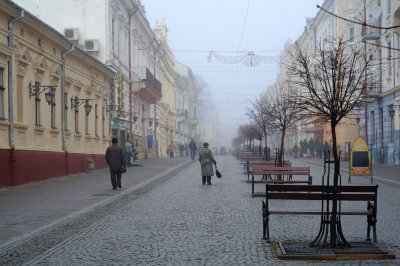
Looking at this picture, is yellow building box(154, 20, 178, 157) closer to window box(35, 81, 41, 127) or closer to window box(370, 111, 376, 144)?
window box(370, 111, 376, 144)

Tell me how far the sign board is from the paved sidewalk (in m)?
7.74

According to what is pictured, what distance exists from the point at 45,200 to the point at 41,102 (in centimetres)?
824

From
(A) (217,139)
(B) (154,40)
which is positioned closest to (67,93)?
(B) (154,40)

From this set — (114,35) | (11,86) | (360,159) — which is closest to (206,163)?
(360,159)

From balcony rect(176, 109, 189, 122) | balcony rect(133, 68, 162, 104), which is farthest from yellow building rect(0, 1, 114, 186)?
balcony rect(176, 109, 189, 122)

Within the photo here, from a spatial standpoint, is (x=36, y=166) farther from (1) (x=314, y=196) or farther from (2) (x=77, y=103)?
(1) (x=314, y=196)

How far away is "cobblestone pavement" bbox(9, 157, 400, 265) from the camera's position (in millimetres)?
7637

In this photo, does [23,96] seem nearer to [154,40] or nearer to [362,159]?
[362,159]

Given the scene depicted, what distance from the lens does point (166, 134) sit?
222 ft

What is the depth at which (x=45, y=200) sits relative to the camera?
15281mm

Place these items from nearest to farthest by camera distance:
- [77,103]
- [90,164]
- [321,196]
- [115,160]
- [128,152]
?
[321,196], [115,160], [77,103], [90,164], [128,152]

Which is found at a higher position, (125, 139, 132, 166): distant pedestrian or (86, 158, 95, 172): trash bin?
(125, 139, 132, 166): distant pedestrian

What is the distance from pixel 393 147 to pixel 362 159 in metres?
14.4

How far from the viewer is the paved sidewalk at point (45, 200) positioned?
10.8m
